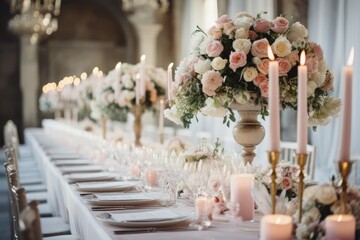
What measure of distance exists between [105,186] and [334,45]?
4.39 meters

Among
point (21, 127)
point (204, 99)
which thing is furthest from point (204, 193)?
point (21, 127)

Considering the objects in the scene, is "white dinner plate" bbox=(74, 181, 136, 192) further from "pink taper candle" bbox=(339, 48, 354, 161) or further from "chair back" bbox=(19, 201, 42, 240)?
"pink taper candle" bbox=(339, 48, 354, 161)

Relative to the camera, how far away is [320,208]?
2143 millimetres

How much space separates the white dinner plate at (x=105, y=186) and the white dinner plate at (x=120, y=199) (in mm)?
107

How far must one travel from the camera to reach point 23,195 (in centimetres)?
253

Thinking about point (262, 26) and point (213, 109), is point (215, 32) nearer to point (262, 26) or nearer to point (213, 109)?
point (262, 26)

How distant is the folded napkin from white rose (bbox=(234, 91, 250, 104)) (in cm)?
71

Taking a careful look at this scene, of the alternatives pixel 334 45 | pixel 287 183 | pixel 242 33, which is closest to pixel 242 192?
pixel 287 183

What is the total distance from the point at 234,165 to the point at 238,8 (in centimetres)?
693

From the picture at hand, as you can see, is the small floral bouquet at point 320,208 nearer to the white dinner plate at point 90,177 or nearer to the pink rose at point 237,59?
the pink rose at point 237,59

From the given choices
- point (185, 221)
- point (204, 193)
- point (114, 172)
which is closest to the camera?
point (185, 221)

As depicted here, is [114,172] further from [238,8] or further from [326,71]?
[238,8]

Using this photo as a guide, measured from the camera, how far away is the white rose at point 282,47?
3135mm

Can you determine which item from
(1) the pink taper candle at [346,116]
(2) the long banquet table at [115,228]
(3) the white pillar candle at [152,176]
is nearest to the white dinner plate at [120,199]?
(2) the long banquet table at [115,228]
